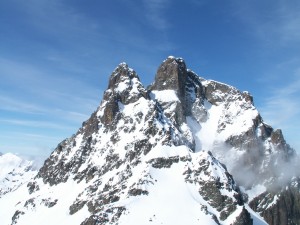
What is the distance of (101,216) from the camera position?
196m

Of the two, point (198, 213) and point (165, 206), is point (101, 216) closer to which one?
point (165, 206)

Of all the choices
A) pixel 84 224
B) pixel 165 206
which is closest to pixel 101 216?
pixel 84 224

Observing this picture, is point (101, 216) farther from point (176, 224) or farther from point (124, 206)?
point (176, 224)

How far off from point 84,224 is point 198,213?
48.9 m

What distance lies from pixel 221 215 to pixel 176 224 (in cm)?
2206

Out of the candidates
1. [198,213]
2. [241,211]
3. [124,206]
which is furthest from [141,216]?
[241,211]

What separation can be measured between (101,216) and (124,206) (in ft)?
35.2

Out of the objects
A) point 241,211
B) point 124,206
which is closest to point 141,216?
point 124,206

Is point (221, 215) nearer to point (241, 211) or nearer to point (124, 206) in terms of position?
point (241, 211)

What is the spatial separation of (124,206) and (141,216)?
9.84 metres

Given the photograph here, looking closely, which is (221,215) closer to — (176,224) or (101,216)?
(176,224)

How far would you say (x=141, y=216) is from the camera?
193750 mm

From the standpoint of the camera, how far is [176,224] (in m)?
188

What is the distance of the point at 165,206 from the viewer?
199375 millimetres
